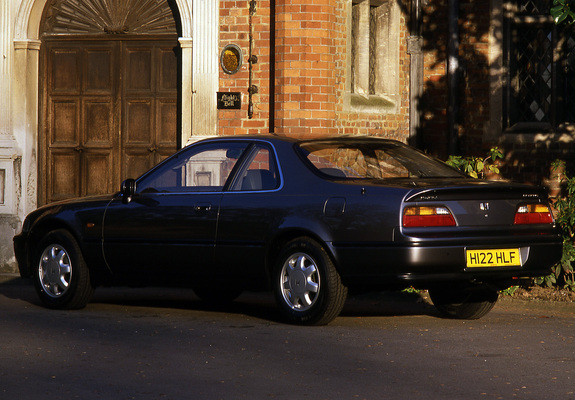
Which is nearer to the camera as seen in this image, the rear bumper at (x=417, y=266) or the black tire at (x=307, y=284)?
the rear bumper at (x=417, y=266)

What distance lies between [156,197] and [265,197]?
1.15 metres

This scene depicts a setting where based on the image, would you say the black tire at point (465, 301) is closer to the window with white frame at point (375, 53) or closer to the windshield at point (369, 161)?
the windshield at point (369, 161)

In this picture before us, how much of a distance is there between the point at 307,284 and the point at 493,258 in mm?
1394

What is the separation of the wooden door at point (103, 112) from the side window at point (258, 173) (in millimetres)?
6031

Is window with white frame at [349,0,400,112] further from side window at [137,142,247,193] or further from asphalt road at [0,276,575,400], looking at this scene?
asphalt road at [0,276,575,400]

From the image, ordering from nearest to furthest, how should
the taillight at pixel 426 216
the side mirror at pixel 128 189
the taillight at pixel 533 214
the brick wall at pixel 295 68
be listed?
the taillight at pixel 426 216 → the taillight at pixel 533 214 → the side mirror at pixel 128 189 → the brick wall at pixel 295 68

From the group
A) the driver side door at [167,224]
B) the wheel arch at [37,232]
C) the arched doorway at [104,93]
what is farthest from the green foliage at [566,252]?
the arched doorway at [104,93]

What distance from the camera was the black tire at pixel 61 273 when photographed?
32.8ft

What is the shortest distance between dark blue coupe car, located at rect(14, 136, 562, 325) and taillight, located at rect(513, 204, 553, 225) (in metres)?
0.01

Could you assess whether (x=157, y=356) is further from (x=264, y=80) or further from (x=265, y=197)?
(x=264, y=80)

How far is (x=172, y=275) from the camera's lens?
9.52 meters

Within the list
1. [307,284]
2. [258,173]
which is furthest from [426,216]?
[258,173]

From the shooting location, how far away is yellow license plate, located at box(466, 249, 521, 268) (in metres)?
8.36

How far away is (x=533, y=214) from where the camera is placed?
8773mm
